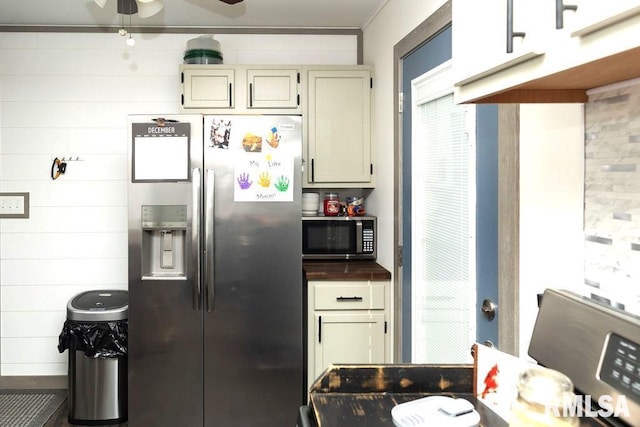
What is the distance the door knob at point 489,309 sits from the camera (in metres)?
1.65

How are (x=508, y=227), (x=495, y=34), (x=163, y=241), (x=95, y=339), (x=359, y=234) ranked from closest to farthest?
(x=495, y=34) → (x=508, y=227) → (x=163, y=241) → (x=95, y=339) → (x=359, y=234)

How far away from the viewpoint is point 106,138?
3.53 meters

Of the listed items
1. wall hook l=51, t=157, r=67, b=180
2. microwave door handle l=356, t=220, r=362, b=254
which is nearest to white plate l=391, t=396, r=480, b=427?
microwave door handle l=356, t=220, r=362, b=254

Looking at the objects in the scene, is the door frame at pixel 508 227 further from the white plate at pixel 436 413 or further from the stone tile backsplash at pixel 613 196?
the white plate at pixel 436 413

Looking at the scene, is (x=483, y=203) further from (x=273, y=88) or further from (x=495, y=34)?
(x=273, y=88)

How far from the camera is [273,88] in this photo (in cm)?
327

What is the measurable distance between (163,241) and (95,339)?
27.6 inches

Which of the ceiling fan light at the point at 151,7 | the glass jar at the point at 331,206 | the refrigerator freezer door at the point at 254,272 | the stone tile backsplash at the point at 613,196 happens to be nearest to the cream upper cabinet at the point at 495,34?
the stone tile backsplash at the point at 613,196

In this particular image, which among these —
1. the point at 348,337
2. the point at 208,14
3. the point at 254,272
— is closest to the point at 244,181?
the point at 254,272

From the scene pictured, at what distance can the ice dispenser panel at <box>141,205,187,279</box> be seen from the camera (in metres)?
2.77

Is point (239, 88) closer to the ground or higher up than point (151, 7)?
closer to the ground

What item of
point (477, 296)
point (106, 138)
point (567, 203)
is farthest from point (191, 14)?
point (567, 203)

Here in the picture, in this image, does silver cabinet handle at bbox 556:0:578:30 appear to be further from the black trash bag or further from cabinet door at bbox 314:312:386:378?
the black trash bag

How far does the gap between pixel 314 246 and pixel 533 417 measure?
2.54m
